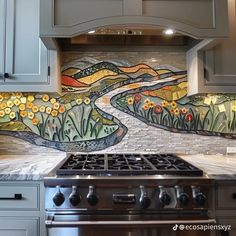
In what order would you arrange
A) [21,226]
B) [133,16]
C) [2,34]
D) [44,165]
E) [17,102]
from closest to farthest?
[21,226] < [133,16] < [44,165] < [2,34] < [17,102]

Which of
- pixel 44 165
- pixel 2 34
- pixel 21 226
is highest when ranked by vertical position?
pixel 2 34

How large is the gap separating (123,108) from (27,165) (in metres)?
0.87

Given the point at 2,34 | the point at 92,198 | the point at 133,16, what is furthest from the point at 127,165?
the point at 2,34

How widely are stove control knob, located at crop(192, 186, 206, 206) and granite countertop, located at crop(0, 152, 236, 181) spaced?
12cm

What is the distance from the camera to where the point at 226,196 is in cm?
165

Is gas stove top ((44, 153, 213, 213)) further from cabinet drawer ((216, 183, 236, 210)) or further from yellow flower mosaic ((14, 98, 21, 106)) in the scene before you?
yellow flower mosaic ((14, 98, 21, 106))

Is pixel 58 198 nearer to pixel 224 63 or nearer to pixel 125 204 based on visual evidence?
pixel 125 204

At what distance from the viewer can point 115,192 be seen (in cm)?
159

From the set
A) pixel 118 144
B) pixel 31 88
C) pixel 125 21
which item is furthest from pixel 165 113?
pixel 31 88

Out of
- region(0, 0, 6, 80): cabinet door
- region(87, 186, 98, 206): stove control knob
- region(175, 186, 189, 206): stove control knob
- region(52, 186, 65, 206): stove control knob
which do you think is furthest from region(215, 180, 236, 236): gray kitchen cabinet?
region(0, 0, 6, 80): cabinet door

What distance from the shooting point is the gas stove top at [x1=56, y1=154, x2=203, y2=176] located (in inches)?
64.8

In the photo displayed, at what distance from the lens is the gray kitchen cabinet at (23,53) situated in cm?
202

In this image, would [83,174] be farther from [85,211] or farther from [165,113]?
[165,113]

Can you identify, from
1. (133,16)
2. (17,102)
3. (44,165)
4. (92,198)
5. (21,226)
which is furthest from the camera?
(17,102)
